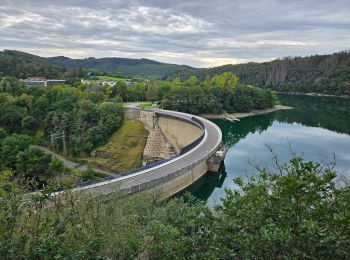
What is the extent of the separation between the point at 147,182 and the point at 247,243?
18.6 meters

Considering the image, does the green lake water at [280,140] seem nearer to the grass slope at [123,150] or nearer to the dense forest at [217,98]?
the dense forest at [217,98]

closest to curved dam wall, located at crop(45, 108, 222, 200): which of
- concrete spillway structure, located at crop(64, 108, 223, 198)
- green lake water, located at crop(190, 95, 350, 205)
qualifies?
concrete spillway structure, located at crop(64, 108, 223, 198)

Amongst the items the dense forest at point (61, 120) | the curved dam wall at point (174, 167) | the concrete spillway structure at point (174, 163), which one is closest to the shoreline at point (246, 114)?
the concrete spillway structure at point (174, 163)

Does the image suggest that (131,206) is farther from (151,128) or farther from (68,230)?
(151,128)

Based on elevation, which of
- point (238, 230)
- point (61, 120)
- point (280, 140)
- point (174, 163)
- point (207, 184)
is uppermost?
point (238, 230)

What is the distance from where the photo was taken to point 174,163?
3125 centimetres

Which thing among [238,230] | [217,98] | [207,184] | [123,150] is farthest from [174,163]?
[217,98]

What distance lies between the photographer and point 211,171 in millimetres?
36094

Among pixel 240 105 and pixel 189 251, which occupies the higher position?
pixel 189 251

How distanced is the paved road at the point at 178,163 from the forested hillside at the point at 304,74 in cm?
10000

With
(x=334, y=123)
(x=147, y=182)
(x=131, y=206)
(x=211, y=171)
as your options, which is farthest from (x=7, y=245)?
(x=334, y=123)

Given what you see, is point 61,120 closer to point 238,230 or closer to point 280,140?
point 280,140

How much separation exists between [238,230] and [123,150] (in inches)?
1699

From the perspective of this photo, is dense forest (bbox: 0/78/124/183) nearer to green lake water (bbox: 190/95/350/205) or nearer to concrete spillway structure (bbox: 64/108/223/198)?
concrete spillway structure (bbox: 64/108/223/198)
